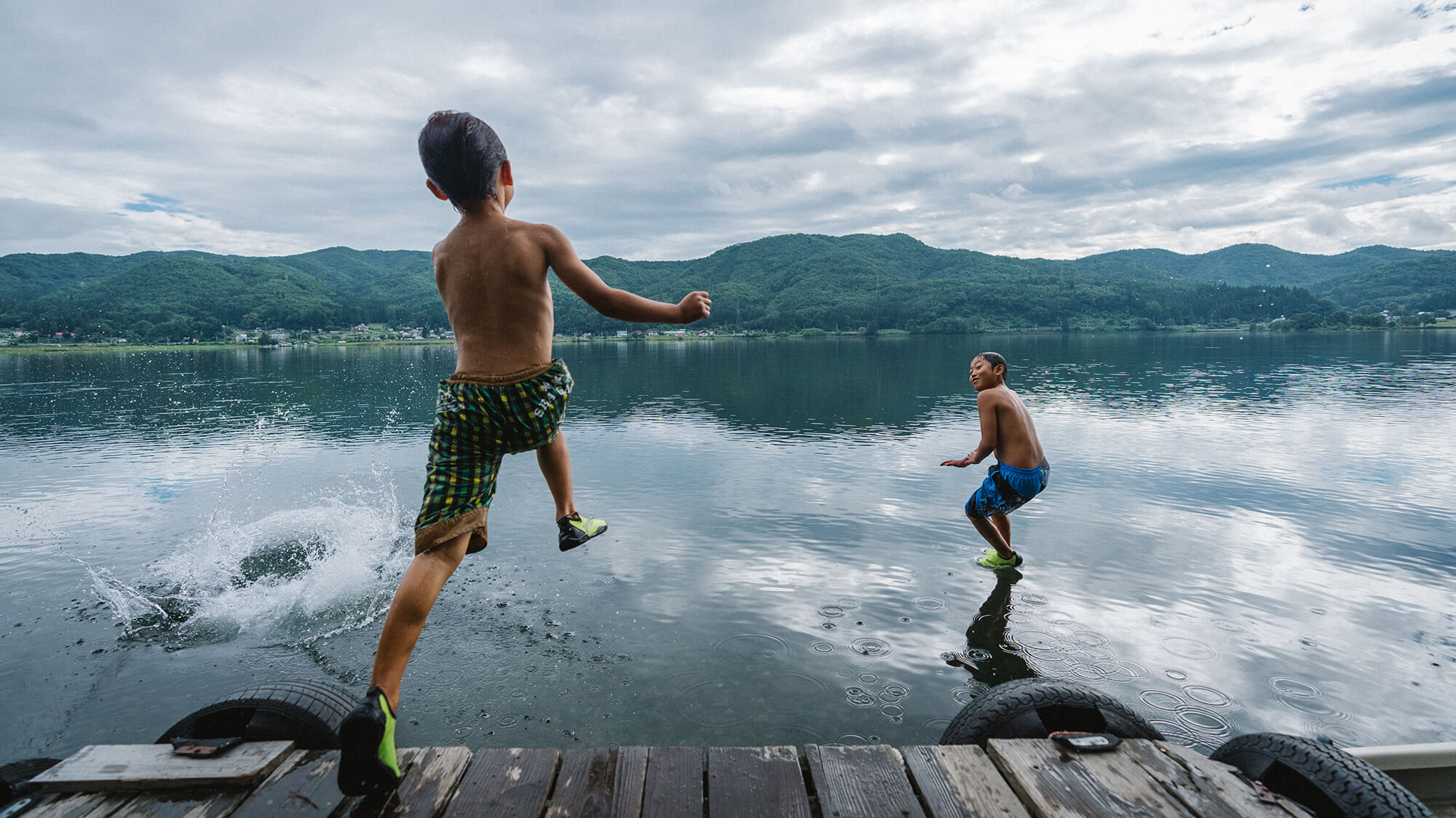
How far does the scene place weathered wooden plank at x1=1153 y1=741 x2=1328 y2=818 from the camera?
2.94 metres

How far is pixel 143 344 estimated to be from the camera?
5969 inches

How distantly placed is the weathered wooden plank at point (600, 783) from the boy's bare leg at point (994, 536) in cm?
707

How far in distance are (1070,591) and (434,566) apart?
7.78 m

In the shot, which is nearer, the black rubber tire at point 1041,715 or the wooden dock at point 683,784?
the wooden dock at point 683,784

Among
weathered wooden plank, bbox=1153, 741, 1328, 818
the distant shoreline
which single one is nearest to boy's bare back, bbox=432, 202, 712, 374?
weathered wooden plank, bbox=1153, 741, 1328, 818

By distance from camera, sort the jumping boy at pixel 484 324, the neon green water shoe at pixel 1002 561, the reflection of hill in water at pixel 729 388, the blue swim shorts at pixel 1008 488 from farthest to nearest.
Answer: the reflection of hill in water at pixel 729 388, the neon green water shoe at pixel 1002 561, the blue swim shorts at pixel 1008 488, the jumping boy at pixel 484 324

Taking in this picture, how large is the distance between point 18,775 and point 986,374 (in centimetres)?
934

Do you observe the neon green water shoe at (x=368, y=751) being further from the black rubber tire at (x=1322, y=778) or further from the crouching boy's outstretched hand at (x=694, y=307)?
the black rubber tire at (x=1322, y=778)

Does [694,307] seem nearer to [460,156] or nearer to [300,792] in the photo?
[460,156]

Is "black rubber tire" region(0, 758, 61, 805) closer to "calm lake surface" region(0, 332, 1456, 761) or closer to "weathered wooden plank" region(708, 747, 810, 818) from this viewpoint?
"calm lake surface" region(0, 332, 1456, 761)

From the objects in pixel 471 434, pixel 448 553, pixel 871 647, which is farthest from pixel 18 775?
pixel 871 647

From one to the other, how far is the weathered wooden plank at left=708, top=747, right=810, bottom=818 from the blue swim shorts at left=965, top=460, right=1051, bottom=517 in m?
6.44

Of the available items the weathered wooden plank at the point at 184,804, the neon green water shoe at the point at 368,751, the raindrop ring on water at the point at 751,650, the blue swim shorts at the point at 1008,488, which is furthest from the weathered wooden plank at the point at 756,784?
the blue swim shorts at the point at 1008,488

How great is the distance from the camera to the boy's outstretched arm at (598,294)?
3.81 metres
